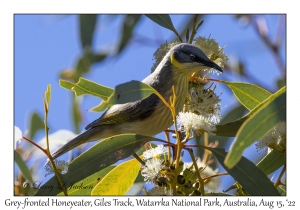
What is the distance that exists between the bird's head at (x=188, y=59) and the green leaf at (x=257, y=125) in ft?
2.47

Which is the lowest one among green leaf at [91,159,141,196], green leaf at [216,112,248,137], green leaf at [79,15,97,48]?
green leaf at [91,159,141,196]

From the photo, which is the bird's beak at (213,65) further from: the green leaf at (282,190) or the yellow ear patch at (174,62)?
the green leaf at (282,190)

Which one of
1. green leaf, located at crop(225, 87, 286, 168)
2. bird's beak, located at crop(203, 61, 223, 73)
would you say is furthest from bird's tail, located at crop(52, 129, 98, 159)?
green leaf, located at crop(225, 87, 286, 168)

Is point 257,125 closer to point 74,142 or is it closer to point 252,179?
point 252,179

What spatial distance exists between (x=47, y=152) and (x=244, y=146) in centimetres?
84

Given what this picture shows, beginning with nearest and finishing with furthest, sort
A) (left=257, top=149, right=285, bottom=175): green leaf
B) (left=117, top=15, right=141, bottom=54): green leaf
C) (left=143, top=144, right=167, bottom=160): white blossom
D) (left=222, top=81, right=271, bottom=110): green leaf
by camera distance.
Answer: (left=143, top=144, right=167, bottom=160): white blossom, (left=257, top=149, right=285, bottom=175): green leaf, (left=222, top=81, right=271, bottom=110): green leaf, (left=117, top=15, right=141, bottom=54): green leaf

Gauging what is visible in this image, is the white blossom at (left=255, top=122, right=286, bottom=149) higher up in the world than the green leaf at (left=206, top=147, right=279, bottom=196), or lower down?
higher up

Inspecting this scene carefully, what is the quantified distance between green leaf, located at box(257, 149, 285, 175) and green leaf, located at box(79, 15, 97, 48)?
60.5 inches

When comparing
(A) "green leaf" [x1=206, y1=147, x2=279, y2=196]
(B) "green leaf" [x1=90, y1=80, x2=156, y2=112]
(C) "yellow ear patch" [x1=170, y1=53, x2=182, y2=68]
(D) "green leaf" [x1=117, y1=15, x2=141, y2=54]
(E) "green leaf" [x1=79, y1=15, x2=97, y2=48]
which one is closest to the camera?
(B) "green leaf" [x1=90, y1=80, x2=156, y2=112]

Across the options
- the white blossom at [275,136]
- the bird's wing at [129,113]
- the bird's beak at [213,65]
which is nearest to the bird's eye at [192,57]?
the bird's beak at [213,65]

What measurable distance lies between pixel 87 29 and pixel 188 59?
0.92 m

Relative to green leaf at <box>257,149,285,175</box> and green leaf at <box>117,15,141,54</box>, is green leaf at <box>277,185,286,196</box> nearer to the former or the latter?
green leaf at <box>257,149,285,175</box>

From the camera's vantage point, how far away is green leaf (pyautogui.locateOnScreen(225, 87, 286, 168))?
1654mm

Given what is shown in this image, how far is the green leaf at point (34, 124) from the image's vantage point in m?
3.49
